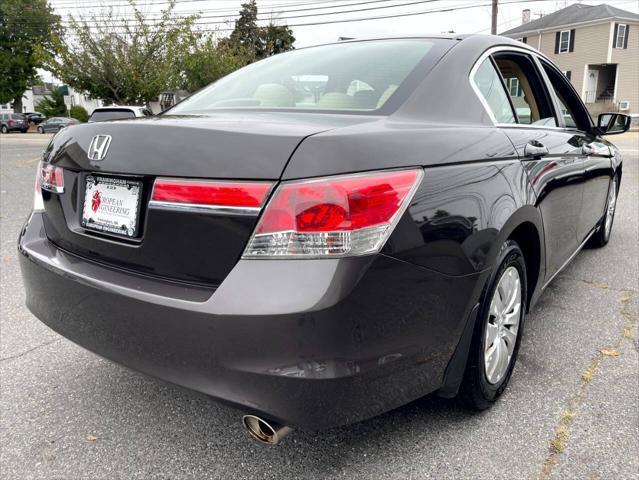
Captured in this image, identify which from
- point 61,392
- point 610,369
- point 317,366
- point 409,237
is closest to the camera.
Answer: point 317,366

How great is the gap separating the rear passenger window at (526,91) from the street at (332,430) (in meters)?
1.23

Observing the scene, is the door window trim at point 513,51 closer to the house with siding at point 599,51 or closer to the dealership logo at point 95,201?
the dealership logo at point 95,201

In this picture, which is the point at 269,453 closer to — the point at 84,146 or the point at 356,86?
the point at 84,146

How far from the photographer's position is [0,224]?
241 inches

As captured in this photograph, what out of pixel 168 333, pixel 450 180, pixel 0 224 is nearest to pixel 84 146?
pixel 168 333

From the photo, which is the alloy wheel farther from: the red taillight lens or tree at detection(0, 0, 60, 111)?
tree at detection(0, 0, 60, 111)

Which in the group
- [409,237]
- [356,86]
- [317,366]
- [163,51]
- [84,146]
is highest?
[163,51]

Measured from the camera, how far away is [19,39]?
48500mm

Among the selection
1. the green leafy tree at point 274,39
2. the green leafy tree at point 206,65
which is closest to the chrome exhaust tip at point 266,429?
the green leafy tree at point 206,65

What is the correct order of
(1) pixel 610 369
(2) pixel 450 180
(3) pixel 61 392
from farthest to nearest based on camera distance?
(1) pixel 610 369 < (3) pixel 61 392 < (2) pixel 450 180

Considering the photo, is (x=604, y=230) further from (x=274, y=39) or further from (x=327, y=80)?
(x=274, y=39)

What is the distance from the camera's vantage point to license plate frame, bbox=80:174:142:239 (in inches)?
70.7

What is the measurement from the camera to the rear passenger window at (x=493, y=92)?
7.83ft

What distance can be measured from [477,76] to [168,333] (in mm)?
1656
